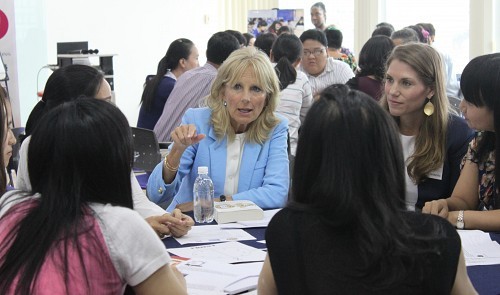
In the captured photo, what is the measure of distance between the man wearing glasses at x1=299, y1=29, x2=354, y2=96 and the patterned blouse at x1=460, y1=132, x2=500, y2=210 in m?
3.47

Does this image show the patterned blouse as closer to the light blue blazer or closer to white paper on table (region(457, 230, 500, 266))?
white paper on table (region(457, 230, 500, 266))

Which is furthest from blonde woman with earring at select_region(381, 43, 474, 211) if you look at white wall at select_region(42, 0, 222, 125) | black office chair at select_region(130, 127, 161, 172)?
white wall at select_region(42, 0, 222, 125)

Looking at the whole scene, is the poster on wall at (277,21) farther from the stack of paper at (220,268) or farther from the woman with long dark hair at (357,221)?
the woman with long dark hair at (357,221)

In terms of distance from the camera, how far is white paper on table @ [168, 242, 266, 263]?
226cm

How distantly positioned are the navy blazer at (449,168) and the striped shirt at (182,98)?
240 centimetres

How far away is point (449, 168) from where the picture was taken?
3037 mm

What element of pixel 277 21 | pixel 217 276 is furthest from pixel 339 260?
pixel 277 21

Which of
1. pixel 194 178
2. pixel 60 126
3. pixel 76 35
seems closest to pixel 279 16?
pixel 76 35

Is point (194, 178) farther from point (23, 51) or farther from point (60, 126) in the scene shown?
point (23, 51)

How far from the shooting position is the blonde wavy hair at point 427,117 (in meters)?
3.01

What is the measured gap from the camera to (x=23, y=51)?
8.28 meters

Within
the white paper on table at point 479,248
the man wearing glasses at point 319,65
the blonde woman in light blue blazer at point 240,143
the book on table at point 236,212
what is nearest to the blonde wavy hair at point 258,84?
the blonde woman in light blue blazer at point 240,143

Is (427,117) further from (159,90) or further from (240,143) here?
(159,90)

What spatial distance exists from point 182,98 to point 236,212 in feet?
8.29
